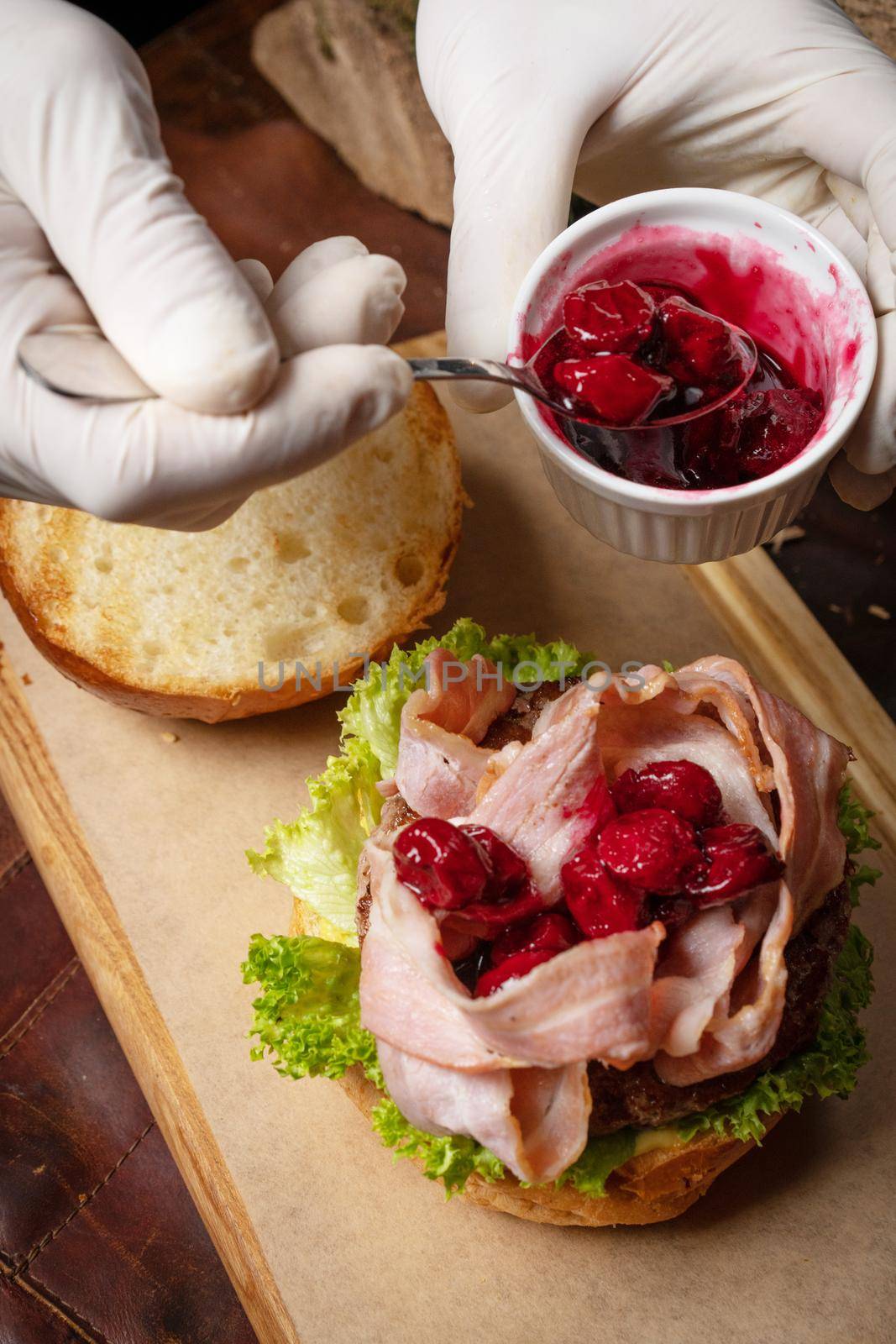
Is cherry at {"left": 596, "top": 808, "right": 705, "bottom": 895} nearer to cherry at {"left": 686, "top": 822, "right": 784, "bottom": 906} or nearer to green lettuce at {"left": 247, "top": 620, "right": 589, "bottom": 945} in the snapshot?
cherry at {"left": 686, "top": 822, "right": 784, "bottom": 906}

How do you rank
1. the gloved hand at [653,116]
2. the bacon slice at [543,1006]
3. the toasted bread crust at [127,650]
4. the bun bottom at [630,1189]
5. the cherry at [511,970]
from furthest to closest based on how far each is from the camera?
the toasted bread crust at [127,650]
the gloved hand at [653,116]
the bun bottom at [630,1189]
the cherry at [511,970]
the bacon slice at [543,1006]

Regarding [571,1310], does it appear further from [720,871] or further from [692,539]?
[692,539]

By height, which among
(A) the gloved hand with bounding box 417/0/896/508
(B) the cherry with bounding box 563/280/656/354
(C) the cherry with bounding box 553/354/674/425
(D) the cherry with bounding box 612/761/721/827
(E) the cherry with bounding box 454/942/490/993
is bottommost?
(E) the cherry with bounding box 454/942/490/993

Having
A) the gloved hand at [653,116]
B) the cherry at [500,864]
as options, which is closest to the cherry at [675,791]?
the cherry at [500,864]

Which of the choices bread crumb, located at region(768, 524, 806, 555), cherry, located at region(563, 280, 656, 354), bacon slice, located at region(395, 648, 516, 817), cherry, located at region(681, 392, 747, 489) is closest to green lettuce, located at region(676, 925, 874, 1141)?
bacon slice, located at region(395, 648, 516, 817)

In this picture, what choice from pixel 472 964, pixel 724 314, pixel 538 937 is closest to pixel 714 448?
→ pixel 724 314

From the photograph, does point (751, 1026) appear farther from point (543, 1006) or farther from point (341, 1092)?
point (341, 1092)

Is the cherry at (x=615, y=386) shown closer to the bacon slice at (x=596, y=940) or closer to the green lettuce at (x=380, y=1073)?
the bacon slice at (x=596, y=940)
